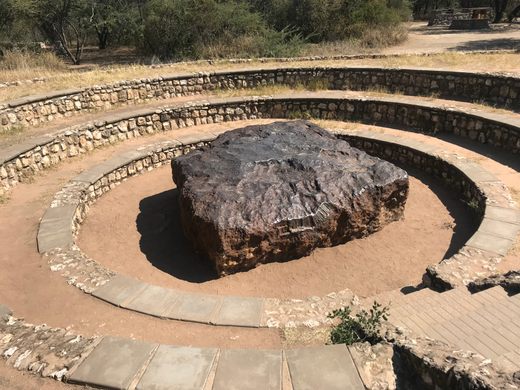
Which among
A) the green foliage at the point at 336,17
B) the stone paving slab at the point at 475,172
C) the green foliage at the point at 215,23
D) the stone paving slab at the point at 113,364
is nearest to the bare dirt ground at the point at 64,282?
the stone paving slab at the point at 113,364

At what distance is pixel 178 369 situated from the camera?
3545mm

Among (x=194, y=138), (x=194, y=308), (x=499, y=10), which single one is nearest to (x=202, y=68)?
(x=194, y=138)

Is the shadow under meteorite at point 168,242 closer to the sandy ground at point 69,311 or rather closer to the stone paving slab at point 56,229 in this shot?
the stone paving slab at point 56,229

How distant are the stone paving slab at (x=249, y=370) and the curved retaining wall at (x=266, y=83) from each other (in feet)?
32.6

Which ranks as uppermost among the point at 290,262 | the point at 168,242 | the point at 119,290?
the point at 119,290

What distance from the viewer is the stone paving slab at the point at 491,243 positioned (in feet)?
19.5

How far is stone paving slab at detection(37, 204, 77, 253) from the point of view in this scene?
6316 mm

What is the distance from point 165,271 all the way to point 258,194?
1.92 m

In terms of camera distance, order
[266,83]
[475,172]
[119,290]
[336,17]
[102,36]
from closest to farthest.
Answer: [119,290], [475,172], [266,83], [336,17], [102,36]

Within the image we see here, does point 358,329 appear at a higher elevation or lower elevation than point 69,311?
higher

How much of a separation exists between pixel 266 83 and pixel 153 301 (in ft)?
35.7

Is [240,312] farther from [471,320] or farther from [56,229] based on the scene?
[56,229]

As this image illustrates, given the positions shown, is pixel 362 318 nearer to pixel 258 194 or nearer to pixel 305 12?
pixel 258 194

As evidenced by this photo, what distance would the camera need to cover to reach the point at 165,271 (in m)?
6.74
